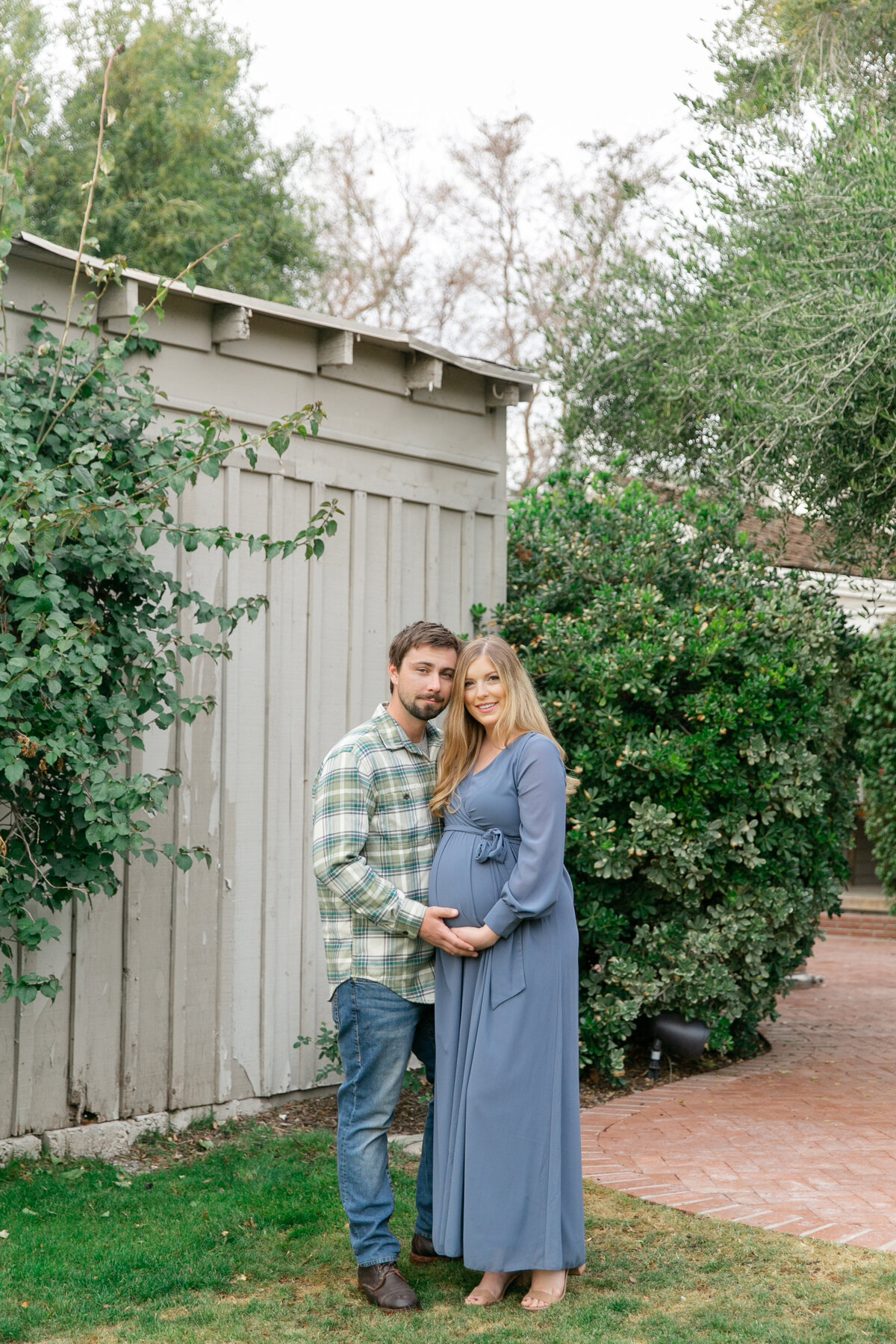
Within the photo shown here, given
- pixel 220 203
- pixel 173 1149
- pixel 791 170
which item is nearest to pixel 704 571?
pixel 791 170

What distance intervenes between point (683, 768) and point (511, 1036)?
2.69 m

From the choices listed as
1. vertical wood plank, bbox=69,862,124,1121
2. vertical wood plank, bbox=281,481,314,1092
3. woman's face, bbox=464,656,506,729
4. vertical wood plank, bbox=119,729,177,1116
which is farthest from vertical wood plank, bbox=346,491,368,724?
woman's face, bbox=464,656,506,729

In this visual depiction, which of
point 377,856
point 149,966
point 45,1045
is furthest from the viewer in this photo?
point 149,966

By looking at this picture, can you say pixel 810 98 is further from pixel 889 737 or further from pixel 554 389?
pixel 889 737

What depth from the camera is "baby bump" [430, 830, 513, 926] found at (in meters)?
3.73

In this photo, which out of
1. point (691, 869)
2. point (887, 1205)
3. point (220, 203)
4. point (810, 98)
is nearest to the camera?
point (887, 1205)

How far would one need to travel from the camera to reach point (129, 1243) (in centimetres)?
416

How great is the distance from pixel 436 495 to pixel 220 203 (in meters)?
13.7

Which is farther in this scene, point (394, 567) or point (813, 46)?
point (813, 46)

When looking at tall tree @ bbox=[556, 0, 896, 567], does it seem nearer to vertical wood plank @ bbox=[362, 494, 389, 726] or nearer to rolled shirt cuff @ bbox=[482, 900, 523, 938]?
vertical wood plank @ bbox=[362, 494, 389, 726]

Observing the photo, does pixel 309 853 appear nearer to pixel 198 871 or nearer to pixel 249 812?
pixel 249 812

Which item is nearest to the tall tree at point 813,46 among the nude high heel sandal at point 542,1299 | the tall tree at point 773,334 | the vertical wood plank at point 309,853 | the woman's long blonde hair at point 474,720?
the tall tree at point 773,334

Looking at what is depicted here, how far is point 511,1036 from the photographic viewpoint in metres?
3.66

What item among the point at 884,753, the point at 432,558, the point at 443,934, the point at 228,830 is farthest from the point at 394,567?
the point at 884,753
